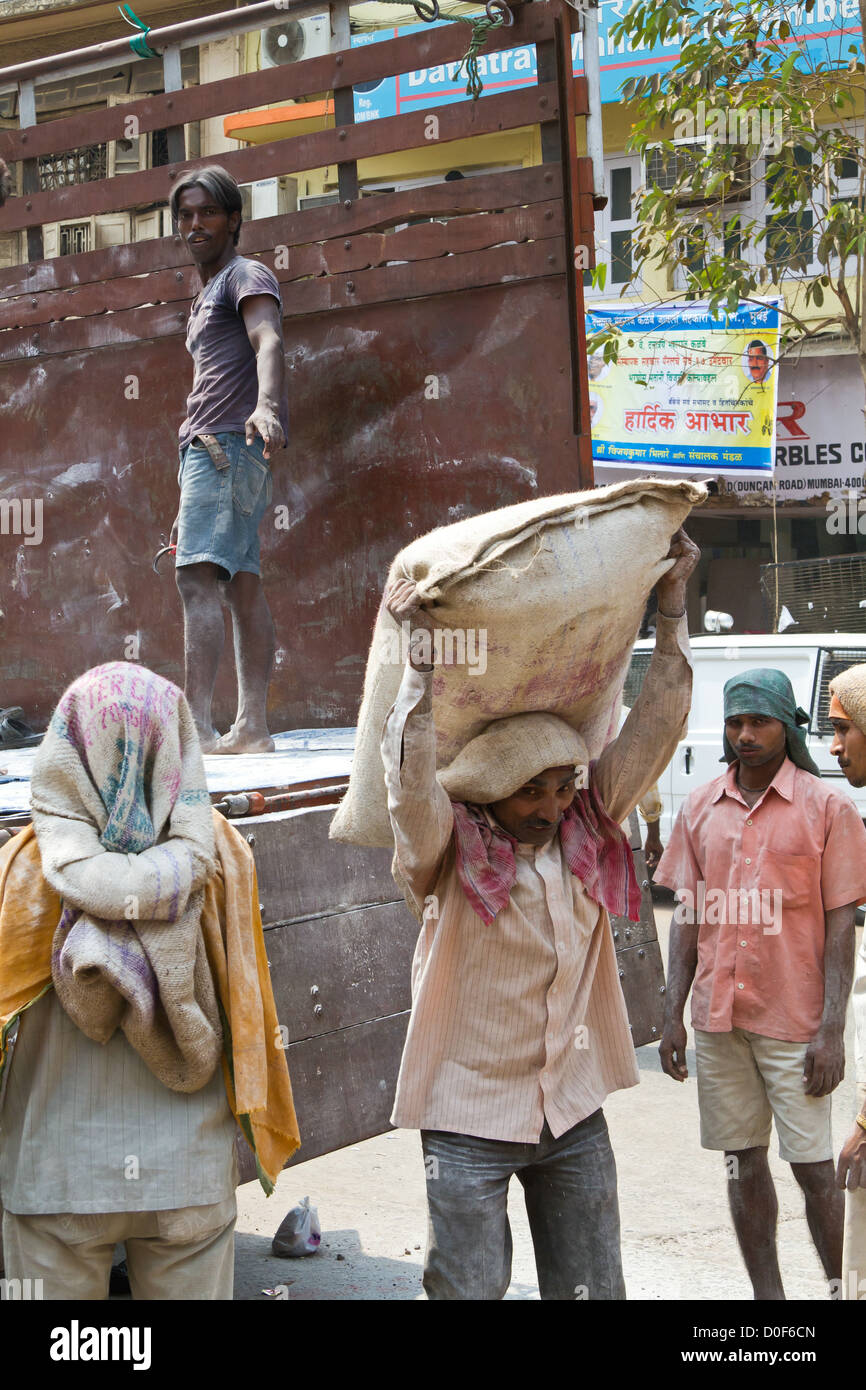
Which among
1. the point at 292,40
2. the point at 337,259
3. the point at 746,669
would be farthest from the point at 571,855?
the point at 292,40

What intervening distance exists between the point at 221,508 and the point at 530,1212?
2.93 m

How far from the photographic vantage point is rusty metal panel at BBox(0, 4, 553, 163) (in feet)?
16.3

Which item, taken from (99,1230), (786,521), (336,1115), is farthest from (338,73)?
(786,521)

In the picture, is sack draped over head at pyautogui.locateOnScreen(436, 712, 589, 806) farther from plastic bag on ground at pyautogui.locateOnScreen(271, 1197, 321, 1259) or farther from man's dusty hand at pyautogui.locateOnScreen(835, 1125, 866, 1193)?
plastic bag on ground at pyautogui.locateOnScreen(271, 1197, 321, 1259)

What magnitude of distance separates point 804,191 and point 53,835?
27.6ft

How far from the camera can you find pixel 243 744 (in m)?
4.96

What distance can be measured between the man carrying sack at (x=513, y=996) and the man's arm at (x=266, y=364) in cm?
222

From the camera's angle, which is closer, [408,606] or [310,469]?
[408,606]

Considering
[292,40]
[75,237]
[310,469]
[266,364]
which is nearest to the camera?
[266,364]

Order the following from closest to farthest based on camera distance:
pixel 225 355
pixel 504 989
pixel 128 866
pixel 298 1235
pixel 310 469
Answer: pixel 128 866 → pixel 504 989 → pixel 298 1235 → pixel 225 355 → pixel 310 469

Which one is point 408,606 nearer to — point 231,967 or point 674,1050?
point 231,967

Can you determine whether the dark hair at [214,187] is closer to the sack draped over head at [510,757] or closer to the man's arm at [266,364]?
the man's arm at [266,364]

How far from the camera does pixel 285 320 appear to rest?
18.6 feet

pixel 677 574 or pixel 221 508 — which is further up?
pixel 221 508
